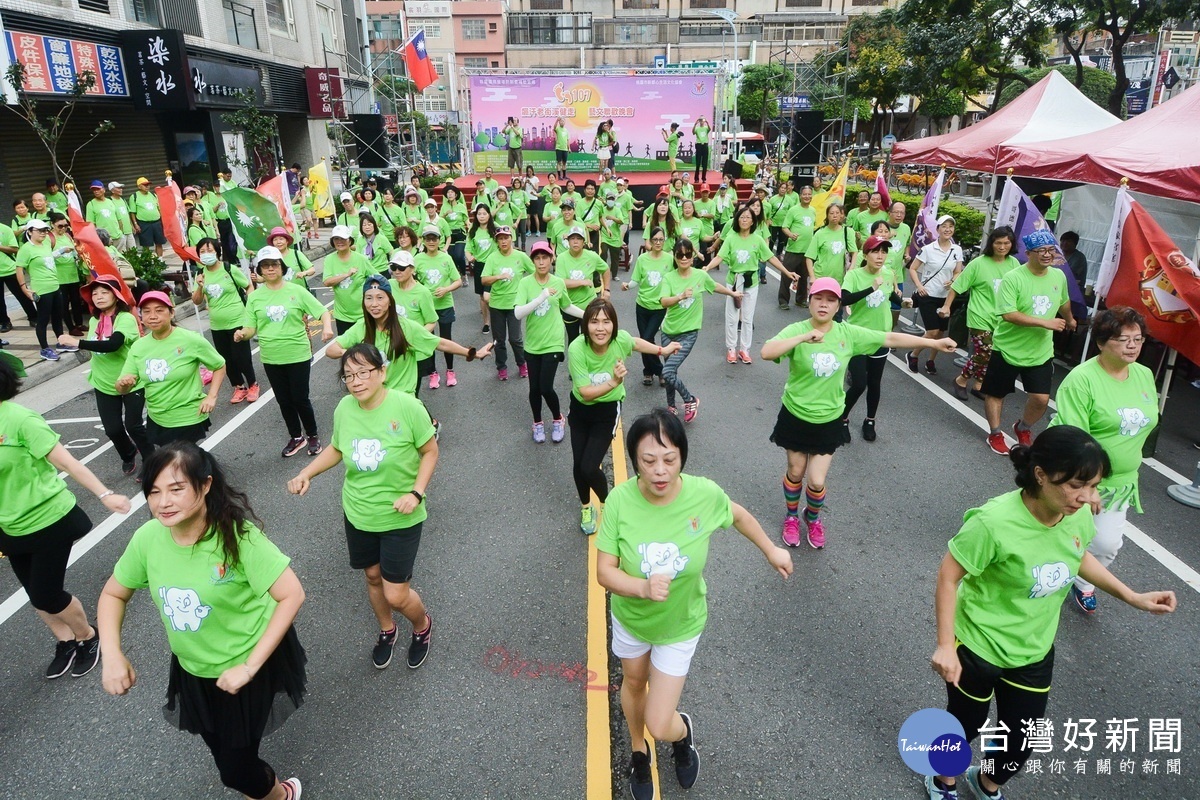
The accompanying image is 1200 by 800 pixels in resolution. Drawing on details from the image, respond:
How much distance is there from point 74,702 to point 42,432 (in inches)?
56.7

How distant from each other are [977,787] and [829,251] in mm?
7165

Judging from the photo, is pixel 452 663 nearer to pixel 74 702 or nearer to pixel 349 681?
pixel 349 681

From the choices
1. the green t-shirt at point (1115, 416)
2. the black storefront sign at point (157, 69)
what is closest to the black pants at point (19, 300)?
the black storefront sign at point (157, 69)

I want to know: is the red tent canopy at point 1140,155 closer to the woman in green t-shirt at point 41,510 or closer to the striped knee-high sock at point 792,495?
the striped knee-high sock at point 792,495

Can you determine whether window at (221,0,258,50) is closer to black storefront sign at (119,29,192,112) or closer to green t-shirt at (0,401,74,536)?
black storefront sign at (119,29,192,112)

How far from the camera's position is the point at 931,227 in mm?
9602

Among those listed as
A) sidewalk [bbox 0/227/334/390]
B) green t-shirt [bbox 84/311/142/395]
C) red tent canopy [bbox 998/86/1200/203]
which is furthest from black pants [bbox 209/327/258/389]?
red tent canopy [bbox 998/86/1200/203]

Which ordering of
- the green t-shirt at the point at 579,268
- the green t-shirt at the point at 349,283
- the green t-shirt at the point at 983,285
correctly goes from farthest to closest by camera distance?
the green t-shirt at the point at 349,283, the green t-shirt at the point at 579,268, the green t-shirt at the point at 983,285

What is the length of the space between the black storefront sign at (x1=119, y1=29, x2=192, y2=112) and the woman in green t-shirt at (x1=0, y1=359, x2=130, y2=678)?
18.0m

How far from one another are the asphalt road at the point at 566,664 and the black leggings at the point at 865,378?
1.94 feet

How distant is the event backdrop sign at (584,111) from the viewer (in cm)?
2523

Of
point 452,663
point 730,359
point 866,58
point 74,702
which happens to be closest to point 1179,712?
point 452,663

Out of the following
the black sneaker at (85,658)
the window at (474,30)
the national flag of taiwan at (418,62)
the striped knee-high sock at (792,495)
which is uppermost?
the window at (474,30)

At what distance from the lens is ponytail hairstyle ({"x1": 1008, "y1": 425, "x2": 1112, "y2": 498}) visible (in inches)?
97.2
